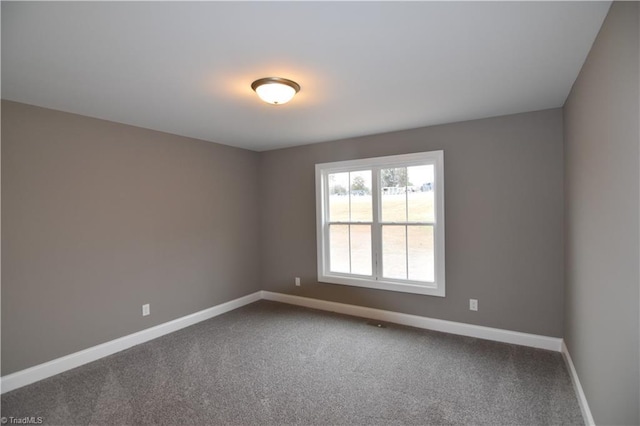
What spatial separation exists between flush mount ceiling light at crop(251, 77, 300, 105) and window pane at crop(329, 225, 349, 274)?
95.1 inches

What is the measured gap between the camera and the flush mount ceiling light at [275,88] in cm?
228

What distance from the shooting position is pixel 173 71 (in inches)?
85.5

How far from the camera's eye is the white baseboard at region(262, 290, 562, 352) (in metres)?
3.19

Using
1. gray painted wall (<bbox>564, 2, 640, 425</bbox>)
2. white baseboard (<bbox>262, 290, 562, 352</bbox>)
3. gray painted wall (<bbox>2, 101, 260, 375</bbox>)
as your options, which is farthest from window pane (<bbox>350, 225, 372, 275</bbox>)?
gray painted wall (<bbox>564, 2, 640, 425</bbox>)

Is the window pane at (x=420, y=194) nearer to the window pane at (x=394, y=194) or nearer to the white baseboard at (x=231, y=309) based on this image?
the window pane at (x=394, y=194)

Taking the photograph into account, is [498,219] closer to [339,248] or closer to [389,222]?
[389,222]

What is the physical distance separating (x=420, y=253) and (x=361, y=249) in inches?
31.9

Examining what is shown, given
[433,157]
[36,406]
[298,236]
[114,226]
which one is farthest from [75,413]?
[433,157]

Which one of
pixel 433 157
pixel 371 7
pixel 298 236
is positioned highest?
pixel 371 7

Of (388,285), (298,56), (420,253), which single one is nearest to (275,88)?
(298,56)

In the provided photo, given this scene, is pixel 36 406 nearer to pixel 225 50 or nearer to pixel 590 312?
pixel 225 50

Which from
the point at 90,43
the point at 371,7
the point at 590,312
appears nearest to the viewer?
the point at 371,7

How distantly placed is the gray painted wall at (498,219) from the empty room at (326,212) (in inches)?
0.8

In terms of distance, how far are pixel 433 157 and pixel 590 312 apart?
84.4 inches
